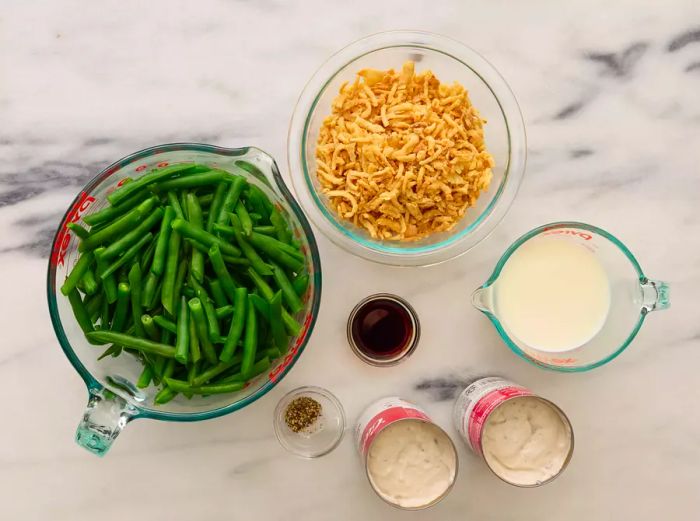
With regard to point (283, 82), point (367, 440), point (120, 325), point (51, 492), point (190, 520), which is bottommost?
point (51, 492)

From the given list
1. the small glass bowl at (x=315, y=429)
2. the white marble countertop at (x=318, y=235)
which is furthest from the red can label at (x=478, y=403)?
the small glass bowl at (x=315, y=429)

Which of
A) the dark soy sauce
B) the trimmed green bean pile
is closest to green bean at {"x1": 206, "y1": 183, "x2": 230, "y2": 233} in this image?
the trimmed green bean pile

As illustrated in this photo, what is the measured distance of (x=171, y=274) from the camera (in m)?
1.23

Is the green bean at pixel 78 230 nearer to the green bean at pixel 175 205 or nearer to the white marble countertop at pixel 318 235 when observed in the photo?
the green bean at pixel 175 205

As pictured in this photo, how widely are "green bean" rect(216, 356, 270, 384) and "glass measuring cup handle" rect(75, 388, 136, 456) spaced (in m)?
0.18

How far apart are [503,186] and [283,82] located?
1.78ft

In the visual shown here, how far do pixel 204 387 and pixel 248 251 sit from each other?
271 mm

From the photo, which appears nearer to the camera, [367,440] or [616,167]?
[367,440]

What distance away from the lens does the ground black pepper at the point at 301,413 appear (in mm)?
1512

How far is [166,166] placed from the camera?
1336mm

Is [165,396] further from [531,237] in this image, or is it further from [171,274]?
[531,237]

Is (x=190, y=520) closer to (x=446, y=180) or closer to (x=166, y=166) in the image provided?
(x=166, y=166)

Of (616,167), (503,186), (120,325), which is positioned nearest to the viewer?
(120,325)

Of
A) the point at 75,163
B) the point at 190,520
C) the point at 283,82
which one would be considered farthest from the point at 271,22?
the point at 190,520
